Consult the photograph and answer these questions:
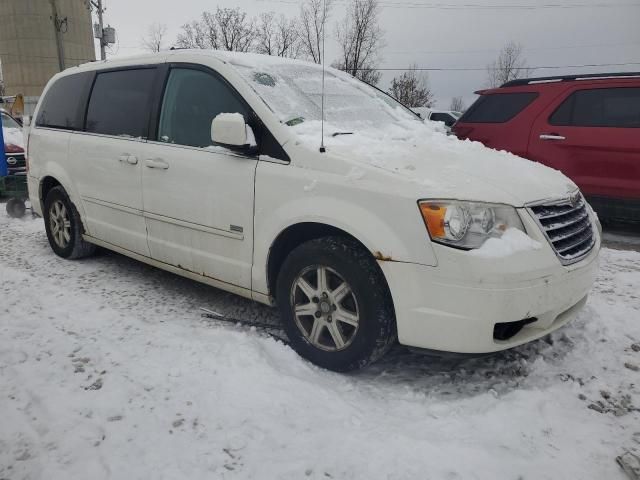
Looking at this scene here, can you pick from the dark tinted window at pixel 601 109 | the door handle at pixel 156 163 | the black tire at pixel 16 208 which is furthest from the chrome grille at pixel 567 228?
the black tire at pixel 16 208

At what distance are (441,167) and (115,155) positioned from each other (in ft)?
8.38

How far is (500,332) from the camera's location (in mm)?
2393

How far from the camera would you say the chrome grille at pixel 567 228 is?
2.43 meters

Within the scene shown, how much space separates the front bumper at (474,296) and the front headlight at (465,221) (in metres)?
0.07

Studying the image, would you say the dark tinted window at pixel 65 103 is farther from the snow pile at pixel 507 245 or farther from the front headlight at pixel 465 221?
the snow pile at pixel 507 245

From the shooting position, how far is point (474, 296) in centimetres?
224

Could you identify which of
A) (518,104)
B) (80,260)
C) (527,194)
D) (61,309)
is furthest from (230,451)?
(518,104)

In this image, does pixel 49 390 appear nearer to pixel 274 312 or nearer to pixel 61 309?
pixel 61 309

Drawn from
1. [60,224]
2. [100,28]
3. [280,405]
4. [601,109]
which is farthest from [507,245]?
[100,28]

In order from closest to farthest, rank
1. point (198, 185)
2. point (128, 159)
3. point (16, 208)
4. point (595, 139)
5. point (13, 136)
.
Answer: point (198, 185) < point (128, 159) < point (595, 139) < point (16, 208) < point (13, 136)

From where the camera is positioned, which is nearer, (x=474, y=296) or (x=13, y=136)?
(x=474, y=296)

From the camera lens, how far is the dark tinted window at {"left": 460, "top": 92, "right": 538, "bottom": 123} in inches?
237

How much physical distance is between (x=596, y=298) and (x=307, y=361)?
2.37 meters

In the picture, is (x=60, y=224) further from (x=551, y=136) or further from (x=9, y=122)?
(x=9, y=122)
